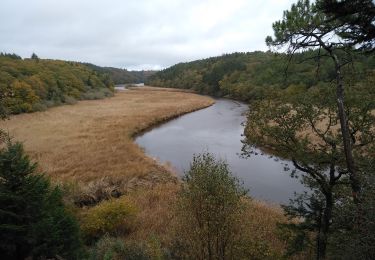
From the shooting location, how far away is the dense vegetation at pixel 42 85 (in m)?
55.2

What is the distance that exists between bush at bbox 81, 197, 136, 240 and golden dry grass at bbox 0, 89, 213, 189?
6060 millimetres

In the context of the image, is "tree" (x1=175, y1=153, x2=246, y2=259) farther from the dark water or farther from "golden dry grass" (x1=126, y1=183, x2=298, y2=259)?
the dark water

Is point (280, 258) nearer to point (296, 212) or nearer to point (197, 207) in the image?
point (296, 212)

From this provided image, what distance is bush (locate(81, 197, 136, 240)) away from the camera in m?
15.6

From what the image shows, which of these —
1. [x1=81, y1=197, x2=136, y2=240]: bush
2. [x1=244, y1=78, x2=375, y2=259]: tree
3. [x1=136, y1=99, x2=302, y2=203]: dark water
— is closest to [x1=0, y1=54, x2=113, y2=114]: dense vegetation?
[x1=136, y1=99, x2=302, y2=203]: dark water

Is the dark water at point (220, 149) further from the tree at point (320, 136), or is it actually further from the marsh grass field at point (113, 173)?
the marsh grass field at point (113, 173)

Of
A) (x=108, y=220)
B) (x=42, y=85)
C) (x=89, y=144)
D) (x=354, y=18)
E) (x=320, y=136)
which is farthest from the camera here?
(x=42, y=85)

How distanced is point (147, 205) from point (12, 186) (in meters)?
9.52

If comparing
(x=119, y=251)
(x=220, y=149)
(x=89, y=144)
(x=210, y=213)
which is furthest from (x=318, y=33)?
(x=89, y=144)

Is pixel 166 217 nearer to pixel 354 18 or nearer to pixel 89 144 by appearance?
pixel 354 18

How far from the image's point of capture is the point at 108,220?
1588 centimetres

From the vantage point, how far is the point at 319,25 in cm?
965

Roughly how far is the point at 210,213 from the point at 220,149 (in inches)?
954

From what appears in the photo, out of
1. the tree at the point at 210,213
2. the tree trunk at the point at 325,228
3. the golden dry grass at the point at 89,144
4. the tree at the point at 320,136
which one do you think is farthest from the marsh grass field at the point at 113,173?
the tree at the point at 320,136
